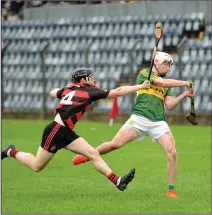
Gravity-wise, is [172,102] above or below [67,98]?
below

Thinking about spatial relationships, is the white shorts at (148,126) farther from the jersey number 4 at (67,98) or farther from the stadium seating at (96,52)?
the stadium seating at (96,52)

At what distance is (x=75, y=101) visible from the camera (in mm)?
11125

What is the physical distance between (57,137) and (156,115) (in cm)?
167

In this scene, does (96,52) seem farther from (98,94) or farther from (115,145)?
(98,94)

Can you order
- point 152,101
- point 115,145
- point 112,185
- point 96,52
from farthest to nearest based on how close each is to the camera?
point 96,52, point 112,185, point 115,145, point 152,101

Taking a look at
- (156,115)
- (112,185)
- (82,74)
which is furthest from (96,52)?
(82,74)

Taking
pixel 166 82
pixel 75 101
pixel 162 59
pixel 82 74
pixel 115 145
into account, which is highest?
pixel 162 59

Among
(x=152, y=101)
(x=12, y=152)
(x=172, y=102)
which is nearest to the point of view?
(x=172, y=102)

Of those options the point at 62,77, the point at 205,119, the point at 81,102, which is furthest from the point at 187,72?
the point at 81,102

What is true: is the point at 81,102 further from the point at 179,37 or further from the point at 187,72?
the point at 179,37

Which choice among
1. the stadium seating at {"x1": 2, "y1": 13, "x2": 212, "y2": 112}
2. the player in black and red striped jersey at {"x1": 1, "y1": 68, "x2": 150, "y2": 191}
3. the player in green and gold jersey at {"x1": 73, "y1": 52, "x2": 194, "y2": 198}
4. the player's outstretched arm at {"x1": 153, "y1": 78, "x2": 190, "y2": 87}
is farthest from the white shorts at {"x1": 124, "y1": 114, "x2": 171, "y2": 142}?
the stadium seating at {"x1": 2, "y1": 13, "x2": 212, "y2": 112}

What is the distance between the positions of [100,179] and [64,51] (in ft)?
63.7

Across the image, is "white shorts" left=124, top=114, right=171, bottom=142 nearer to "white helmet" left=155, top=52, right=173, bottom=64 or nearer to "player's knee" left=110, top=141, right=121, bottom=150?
"player's knee" left=110, top=141, right=121, bottom=150

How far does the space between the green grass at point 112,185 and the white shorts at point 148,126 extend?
34.3 inches
